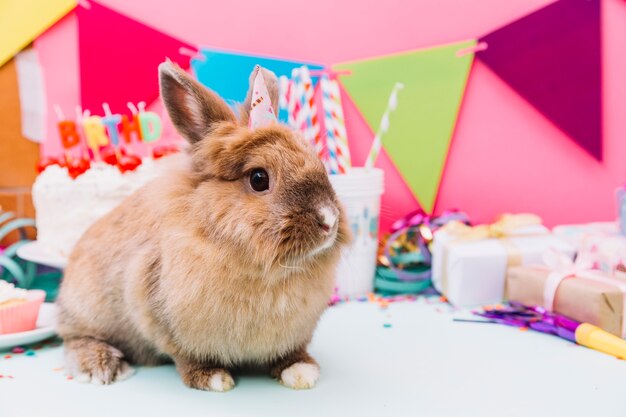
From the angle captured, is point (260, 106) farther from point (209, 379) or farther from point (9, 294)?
point (9, 294)

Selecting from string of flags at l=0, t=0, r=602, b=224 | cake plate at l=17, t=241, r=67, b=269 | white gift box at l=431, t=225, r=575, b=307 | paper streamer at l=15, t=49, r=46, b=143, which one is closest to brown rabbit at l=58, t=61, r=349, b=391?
cake plate at l=17, t=241, r=67, b=269

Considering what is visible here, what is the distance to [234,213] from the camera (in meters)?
1.07

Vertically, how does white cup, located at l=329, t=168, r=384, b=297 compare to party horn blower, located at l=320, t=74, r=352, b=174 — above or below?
below

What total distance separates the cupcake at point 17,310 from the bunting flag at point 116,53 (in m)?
1.02

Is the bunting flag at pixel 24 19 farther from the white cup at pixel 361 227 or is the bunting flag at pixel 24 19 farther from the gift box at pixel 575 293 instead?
the gift box at pixel 575 293

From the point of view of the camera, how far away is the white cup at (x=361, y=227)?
1959mm

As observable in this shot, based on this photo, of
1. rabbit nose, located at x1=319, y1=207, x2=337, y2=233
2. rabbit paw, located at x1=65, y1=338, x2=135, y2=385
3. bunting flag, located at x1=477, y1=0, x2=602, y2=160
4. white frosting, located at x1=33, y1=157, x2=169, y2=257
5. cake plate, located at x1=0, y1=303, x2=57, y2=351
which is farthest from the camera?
bunting flag, located at x1=477, y1=0, x2=602, y2=160

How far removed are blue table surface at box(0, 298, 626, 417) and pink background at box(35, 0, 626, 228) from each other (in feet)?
2.96

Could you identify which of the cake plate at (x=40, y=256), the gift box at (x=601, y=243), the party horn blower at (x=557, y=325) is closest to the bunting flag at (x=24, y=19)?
the cake plate at (x=40, y=256)

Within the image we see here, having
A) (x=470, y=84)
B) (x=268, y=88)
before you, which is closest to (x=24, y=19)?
(x=268, y=88)

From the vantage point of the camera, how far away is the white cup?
196cm

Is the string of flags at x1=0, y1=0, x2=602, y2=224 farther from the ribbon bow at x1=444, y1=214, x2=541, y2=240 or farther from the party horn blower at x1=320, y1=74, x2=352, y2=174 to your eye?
the ribbon bow at x1=444, y1=214, x2=541, y2=240

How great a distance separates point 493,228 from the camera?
2057 mm

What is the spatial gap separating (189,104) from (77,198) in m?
0.93
